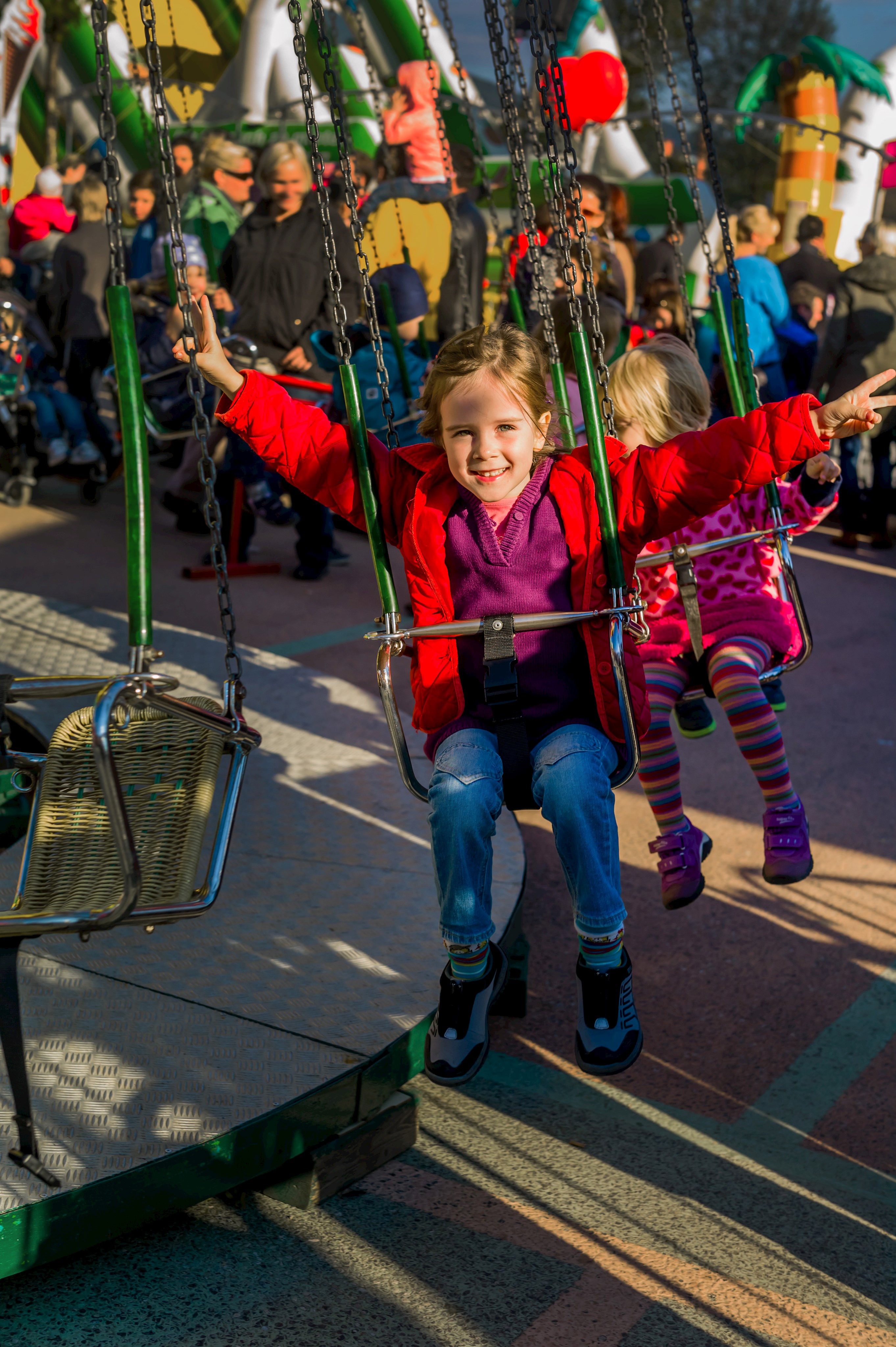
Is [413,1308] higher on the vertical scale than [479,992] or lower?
lower

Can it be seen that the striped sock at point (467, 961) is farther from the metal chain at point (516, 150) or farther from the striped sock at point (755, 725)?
the metal chain at point (516, 150)

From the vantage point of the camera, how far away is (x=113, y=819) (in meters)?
2.03

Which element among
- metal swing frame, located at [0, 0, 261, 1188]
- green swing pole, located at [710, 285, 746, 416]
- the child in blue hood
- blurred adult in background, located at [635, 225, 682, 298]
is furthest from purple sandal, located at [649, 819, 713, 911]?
blurred adult in background, located at [635, 225, 682, 298]

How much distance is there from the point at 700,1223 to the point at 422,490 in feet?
5.09

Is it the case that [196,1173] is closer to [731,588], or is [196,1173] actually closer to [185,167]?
[731,588]

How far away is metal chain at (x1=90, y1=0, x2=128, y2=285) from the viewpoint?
214cm

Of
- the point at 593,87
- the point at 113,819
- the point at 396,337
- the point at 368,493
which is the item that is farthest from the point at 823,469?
the point at 593,87

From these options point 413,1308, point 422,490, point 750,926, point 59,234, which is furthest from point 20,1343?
point 59,234

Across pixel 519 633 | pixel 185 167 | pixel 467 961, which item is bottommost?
pixel 467 961

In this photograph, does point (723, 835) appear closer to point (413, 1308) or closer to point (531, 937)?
point (531, 937)

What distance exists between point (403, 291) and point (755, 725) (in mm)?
3864

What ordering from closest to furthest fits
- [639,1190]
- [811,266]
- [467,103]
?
[639,1190]
[467,103]
[811,266]

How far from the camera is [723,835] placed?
4.45 metres

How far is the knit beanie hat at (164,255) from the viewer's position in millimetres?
7133
